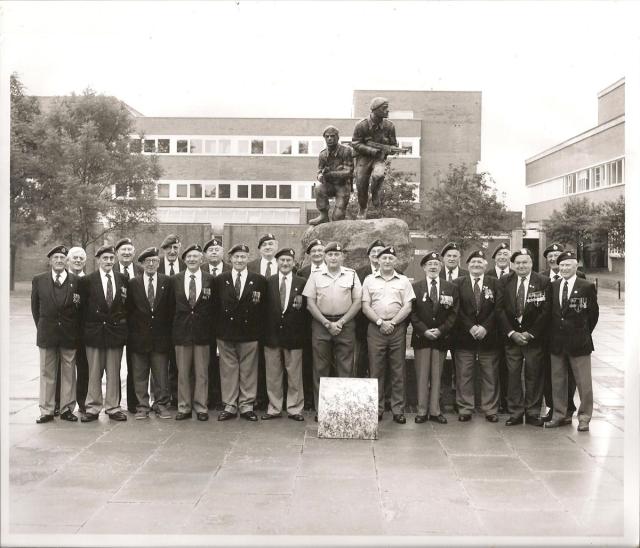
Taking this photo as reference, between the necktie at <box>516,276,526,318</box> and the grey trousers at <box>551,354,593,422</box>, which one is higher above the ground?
A: the necktie at <box>516,276,526,318</box>

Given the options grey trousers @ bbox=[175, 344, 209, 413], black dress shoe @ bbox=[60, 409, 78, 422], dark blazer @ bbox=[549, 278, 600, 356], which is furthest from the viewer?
grey trousers @ bbox=[175, 344, 209, 413]

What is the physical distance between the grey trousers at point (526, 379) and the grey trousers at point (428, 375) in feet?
2.59

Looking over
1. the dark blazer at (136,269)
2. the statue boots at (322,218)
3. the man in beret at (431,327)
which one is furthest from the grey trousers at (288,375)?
the statue boots at (322,218)

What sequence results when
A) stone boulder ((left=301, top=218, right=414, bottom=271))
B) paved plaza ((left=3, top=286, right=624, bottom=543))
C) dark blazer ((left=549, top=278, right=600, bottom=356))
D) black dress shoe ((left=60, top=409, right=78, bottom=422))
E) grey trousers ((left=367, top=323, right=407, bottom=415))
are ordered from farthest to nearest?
stone boulder ((left=301, top=218, right=414, bottom=271)) < grey trousers ((left=367, top=323, right=407, bottom=415)) < black dress shoe ((left=60, top=409, right=78, bottom=422)) < dark blazer ((left=549, top=278, right=600, bottom=356)) < paved plaza ((left=3, top=286, right=624, bottom=543))

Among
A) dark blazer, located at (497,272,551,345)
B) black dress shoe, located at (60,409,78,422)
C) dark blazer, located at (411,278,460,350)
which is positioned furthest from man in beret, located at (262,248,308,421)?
dark blazer, located at (497,272,551,345)

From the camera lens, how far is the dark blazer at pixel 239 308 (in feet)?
26.3

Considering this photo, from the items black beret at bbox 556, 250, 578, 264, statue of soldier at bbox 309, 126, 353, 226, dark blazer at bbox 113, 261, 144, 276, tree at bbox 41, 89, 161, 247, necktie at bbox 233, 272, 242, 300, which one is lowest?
necktie at bbox 233, 272, 242, 300

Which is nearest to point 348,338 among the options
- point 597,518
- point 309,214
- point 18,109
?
point 597,518

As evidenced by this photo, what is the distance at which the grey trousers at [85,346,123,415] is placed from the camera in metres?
7.97

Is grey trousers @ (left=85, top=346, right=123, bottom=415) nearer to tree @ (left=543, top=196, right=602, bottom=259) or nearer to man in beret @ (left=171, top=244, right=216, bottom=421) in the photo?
man in beret @ (left=171, top=244, right=216, bottom=421)

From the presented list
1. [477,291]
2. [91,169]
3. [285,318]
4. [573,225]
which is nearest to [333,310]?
[285,318]

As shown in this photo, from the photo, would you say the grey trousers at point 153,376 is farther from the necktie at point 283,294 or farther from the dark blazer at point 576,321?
the dark blazer at point 576,321

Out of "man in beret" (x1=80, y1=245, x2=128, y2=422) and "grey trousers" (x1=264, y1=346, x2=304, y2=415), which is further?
"grey trousers" (x1=264, y1=346, x2=304, y2=415)

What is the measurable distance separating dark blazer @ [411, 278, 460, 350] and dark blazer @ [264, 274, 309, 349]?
1.27 m
